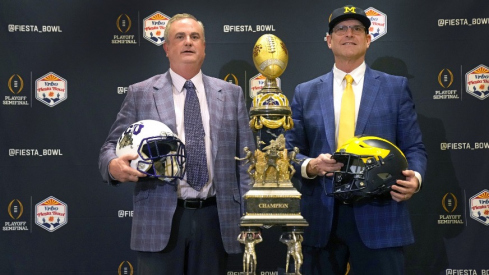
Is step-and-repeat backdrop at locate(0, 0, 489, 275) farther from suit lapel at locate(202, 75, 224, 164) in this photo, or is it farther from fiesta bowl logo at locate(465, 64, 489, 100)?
suit lapel at locate(202, 75, 224, 164)

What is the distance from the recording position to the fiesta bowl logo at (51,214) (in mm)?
4582

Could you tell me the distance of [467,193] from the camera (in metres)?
4.55

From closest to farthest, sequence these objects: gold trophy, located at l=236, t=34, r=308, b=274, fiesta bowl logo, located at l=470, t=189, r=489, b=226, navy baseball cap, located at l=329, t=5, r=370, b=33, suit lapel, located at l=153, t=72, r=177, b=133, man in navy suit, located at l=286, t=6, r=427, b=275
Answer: gold trophy, located at l=236, t=34, r=308, b=274
man in navy suit, located at l=286, t=6, r=427, b=275
suit lapel, located at l=153, t=72, r=177, b=133
navy baseball cap, located at l=329, t=5, r=370, b=33
fiesta bowl logo, located at l=470, t=189, r=489, b=226

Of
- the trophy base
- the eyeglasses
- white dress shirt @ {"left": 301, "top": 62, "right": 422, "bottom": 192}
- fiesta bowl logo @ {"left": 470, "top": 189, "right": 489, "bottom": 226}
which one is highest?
the eyeglasses

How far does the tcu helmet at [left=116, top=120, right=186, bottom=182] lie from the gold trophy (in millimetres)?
406

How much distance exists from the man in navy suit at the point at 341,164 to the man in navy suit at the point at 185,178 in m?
0.39

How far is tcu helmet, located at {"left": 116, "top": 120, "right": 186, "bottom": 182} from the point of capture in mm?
3213

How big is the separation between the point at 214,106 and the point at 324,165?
75 centimetres

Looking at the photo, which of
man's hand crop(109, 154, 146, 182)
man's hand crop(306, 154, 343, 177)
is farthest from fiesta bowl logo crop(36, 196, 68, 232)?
man's hand crop(306, 154, 343, 177)

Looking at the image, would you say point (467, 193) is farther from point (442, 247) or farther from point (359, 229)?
point (359, 229)

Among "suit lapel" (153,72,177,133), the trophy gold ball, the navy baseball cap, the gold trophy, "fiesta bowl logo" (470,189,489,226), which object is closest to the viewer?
the gold trophy

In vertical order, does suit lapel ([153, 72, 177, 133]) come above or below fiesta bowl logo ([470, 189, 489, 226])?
above

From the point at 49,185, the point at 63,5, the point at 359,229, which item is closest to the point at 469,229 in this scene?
the point at 359,229

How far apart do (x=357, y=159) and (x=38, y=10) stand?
282cm
